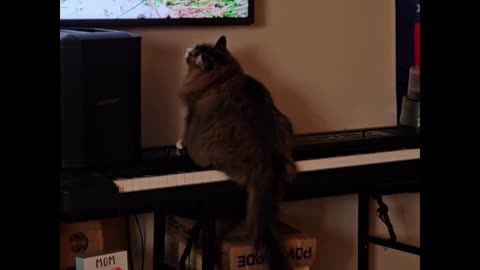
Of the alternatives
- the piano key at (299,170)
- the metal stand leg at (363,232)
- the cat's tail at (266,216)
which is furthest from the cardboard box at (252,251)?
the metal stand leg at (363,232)

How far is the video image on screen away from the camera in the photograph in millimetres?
2049

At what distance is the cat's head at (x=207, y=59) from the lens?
2023 mm

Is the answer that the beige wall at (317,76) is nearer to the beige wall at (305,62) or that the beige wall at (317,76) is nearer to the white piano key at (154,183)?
the beige wall at (305,62)

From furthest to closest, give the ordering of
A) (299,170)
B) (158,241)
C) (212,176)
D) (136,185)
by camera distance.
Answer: (158,241) → (299,170) → (212,176) → (136,185)

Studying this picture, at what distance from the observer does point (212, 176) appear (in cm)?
188

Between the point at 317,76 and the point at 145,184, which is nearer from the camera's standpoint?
the point at 145,184

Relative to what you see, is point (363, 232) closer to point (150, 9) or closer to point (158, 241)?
point (158, 241)

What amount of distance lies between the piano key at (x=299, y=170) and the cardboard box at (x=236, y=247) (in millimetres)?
251

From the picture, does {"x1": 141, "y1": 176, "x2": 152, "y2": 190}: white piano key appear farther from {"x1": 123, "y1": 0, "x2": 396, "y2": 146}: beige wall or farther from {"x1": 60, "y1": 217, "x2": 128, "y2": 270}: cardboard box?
{"x1": 123, "y1": 0, "x2": 396, "y2": 146}: beige wall

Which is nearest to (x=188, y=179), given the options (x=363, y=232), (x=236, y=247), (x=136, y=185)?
(x=136, y=185)

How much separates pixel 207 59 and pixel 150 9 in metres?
0.31

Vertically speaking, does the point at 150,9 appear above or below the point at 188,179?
above

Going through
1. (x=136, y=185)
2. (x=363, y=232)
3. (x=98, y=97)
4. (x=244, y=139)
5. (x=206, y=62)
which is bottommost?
(x=363, y=232)

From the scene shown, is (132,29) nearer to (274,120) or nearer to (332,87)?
(274,120)
